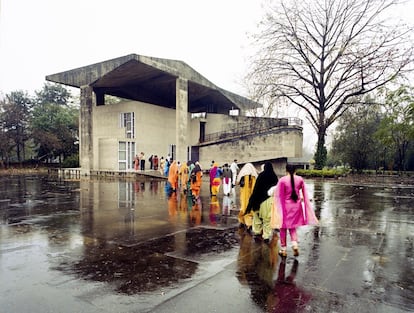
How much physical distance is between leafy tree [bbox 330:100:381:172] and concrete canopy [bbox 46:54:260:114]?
42.4ft

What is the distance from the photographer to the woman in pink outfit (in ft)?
17.0

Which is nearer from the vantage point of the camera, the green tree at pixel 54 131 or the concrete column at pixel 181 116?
the concrete column at pixel 181 116

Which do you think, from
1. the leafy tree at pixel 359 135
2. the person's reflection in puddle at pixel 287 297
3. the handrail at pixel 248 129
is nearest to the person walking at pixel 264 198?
the person's reflection in puddle at pixel 287 297

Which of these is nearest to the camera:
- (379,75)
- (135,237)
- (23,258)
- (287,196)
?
(23,258)

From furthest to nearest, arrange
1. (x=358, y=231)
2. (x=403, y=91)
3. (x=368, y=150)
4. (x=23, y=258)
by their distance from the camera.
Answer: (x=368, y=150)
(x=403, y=91)
(x=358, y=231)
(x=23, y=258)

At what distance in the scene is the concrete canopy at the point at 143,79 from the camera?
23922 millimetres

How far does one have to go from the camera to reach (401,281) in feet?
13.2

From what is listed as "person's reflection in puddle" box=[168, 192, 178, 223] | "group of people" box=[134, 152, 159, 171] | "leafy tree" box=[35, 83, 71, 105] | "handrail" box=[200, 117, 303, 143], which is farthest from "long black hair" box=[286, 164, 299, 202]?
"leafy tree" box=[35, 83, 71, 105]

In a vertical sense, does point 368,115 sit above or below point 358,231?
above

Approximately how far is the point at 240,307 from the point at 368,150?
34513mm

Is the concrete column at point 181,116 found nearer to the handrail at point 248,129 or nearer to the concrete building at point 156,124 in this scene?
the concrete building at point 156,124

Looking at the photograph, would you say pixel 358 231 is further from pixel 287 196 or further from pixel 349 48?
pixel 349 48

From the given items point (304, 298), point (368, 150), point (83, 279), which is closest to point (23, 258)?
point (83, 279)

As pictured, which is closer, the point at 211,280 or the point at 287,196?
the point at 211,280
